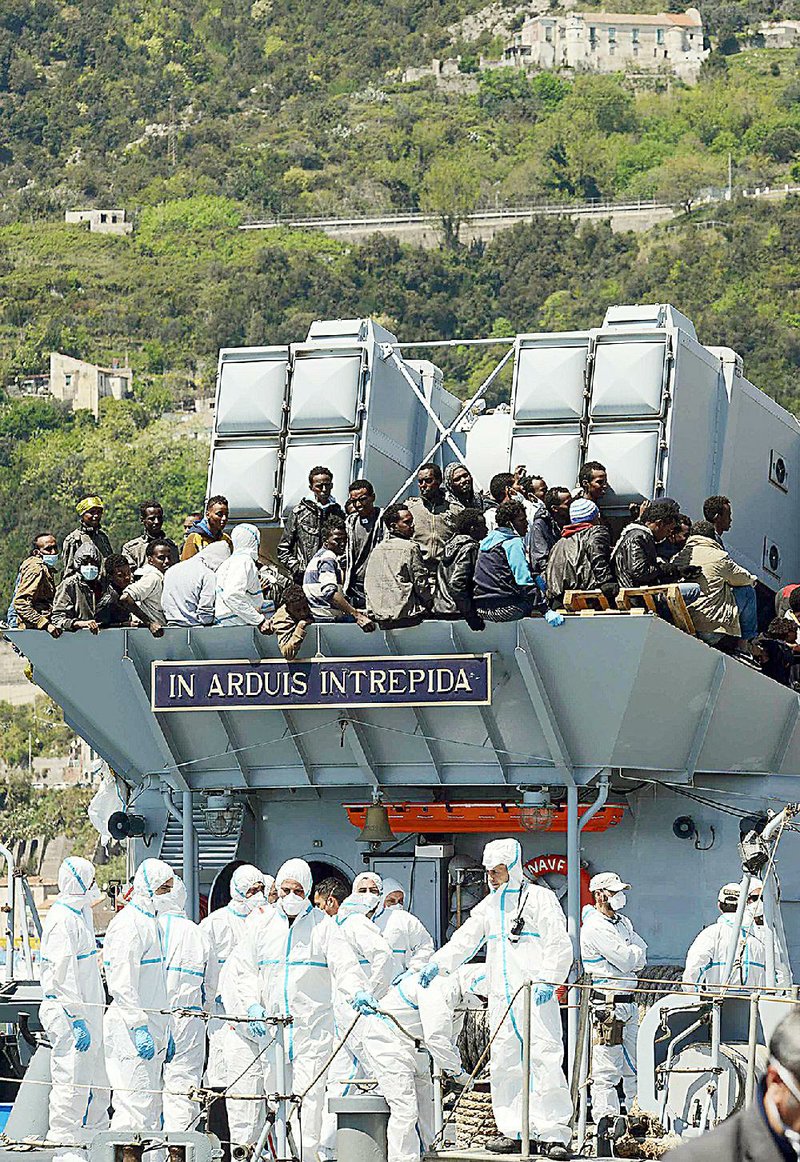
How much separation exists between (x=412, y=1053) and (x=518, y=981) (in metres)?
0.83

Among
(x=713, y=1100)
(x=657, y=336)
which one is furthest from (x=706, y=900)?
(x=657, y=336)

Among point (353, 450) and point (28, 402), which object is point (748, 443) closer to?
point (353, 450)

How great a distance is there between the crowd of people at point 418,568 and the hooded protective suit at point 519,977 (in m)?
3.04

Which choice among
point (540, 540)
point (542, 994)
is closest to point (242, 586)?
point (540, 540)

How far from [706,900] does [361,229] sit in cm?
18760

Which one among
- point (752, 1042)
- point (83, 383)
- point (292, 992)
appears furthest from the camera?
point (83, 383)

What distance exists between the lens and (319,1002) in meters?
13.2

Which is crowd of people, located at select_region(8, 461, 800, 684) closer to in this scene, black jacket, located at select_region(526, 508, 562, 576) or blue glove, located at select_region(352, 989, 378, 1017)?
black jacket, located at select_region(526, 508, 562, 576)

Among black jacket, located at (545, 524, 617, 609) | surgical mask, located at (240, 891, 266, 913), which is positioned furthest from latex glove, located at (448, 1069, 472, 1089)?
black jacket, located at (545, 524, 617, 609)

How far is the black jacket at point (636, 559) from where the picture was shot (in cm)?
1481

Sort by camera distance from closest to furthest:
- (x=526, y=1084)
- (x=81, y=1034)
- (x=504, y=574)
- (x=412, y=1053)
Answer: (x=526, y=1084), (x=412, y=1053), (x=81, y=1034), (x=504, y=574)

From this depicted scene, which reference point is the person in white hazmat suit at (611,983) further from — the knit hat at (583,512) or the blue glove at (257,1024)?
the knit hat at (583,512)

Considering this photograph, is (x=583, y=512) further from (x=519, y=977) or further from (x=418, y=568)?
(x=519, y=977)

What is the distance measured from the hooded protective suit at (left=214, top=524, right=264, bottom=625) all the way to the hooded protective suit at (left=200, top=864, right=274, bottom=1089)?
1.99 m
